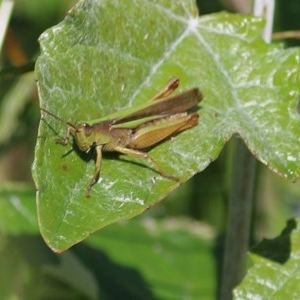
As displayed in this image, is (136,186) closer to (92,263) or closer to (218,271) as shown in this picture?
(92,263)

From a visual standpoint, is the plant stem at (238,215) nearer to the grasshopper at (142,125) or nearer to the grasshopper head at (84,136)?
the grasshopper at (142,125)

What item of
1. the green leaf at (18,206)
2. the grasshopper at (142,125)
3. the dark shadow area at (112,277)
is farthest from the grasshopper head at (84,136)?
the green leaf at (18,206)

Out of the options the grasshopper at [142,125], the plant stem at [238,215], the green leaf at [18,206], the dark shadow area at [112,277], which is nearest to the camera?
the grasshopper at [142,125]

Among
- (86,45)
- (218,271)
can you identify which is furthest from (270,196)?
(86,45)

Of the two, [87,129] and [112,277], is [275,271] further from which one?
[112,277]

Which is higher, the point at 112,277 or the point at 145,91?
the point at 145,91

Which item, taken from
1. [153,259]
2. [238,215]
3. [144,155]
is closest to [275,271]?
[238,215]
